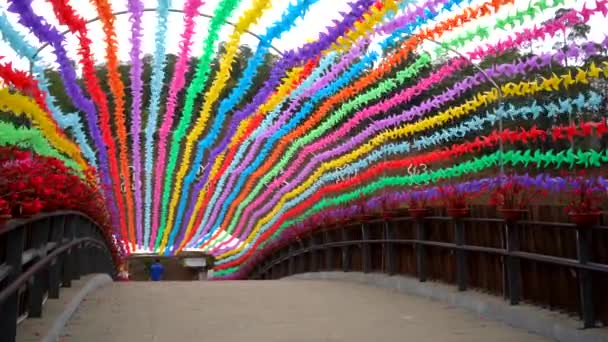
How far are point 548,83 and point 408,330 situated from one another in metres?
3.25

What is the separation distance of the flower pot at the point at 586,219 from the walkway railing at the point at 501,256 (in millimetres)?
51

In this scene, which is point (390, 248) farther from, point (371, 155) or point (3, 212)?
point (3, 212)

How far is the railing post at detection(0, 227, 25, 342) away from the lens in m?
4.64

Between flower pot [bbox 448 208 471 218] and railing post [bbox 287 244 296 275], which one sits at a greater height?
flower pot [bbox 448 208 471 218]

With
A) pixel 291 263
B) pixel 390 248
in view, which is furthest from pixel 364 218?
pixel 291 263

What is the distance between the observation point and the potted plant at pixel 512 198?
22.9 feet

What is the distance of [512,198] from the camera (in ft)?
23.6

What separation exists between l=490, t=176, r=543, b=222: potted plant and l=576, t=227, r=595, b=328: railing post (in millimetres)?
1282

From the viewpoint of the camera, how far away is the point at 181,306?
8.94 m

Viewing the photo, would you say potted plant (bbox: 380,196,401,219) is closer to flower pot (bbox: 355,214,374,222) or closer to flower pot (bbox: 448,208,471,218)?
flower pot (bbox: 355,214,374,222)

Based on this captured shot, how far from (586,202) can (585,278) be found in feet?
1.81

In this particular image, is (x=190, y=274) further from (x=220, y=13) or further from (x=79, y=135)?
(x=220, y=13)

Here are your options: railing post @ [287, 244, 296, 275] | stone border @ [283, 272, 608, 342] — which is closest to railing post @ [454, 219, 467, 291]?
stone border @ [283, 272, 608, 342]

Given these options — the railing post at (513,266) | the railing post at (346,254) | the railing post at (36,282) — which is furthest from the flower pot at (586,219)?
the railing post at (346,254)
